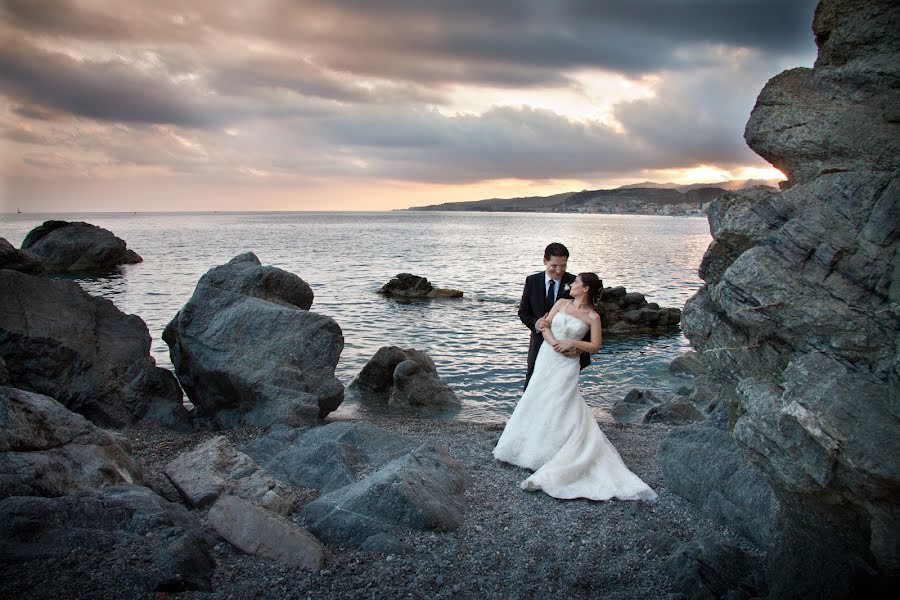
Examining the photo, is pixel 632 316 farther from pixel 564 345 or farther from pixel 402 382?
pixel 564 345

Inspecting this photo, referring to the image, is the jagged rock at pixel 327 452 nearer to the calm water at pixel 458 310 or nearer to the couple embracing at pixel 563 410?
the couple embracing at pixel 563 410

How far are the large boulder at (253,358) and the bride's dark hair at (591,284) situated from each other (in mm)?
5282

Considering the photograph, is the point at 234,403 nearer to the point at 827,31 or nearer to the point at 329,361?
the point at 329,361

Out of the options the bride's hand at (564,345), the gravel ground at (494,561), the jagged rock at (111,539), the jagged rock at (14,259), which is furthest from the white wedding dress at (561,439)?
the jagged rock at (14,259)

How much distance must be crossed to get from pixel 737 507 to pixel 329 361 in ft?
25.2

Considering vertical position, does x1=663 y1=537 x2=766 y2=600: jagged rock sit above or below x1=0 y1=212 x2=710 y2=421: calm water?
above

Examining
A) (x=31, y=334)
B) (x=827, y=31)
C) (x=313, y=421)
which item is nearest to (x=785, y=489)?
(x=827, y=31)

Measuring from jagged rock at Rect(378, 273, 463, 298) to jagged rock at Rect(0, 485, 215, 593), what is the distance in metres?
32.2

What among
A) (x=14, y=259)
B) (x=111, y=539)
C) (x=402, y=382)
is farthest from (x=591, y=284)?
(x=14, y=259)

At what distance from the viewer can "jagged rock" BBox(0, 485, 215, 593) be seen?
17.4 ft

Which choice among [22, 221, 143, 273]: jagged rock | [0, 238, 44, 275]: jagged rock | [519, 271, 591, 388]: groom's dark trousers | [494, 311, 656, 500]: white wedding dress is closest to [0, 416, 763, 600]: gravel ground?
[494, 311, 656, 500]: white wedding dress

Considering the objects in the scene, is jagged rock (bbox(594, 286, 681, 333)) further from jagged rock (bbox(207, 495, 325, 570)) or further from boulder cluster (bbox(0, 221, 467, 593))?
jagged rock (bbox(207, 495, 325, 570))

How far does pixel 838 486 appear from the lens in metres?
4.23

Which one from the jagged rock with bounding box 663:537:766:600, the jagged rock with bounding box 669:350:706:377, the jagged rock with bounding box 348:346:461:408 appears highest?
the jagged rock with bounding box 663:537:766:600
